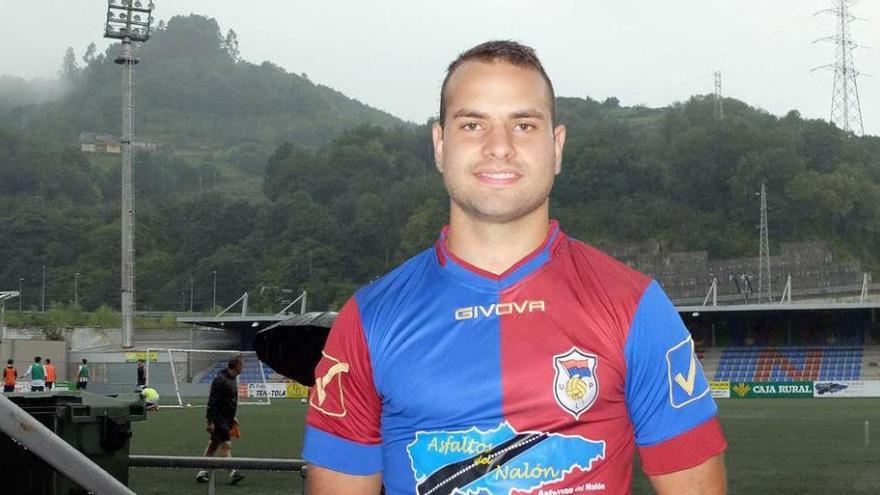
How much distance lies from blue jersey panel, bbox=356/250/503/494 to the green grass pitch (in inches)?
261

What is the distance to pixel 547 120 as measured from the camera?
2.44 meters

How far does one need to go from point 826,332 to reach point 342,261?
4289cm

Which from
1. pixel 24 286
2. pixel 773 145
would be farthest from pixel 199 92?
pixel 773 145

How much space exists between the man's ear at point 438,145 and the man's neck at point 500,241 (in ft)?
0.54

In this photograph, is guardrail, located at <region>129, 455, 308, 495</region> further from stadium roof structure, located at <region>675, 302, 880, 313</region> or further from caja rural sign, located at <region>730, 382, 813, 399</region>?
stadium roof structure, located at <region>675, 302, 880, 313</region>

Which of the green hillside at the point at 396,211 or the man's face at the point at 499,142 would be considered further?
the green hillside at the point at 396,211

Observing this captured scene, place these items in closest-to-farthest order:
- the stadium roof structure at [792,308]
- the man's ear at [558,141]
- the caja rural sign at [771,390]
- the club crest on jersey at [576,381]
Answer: the club crest on jersey at [576,381] → the man's ear at [558,141] → the caja rural sign at [771,390] → the stadium roof structure at [792,308]

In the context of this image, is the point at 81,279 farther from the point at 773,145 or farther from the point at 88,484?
the point at 88,484

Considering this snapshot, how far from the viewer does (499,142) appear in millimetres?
2383

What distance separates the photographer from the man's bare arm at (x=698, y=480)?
225cm

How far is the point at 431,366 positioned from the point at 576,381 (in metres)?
0.27

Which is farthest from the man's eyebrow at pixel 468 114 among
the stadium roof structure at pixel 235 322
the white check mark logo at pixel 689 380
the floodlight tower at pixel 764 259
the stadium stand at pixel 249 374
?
the floodlight tower at pixel 764 259

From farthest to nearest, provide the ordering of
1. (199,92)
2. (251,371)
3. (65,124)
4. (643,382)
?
1. (199,92)
2. (65,124)
3. (251,371)
4. (643,382)

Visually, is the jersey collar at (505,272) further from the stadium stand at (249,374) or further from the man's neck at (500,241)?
the stadium stand at (249,374)
